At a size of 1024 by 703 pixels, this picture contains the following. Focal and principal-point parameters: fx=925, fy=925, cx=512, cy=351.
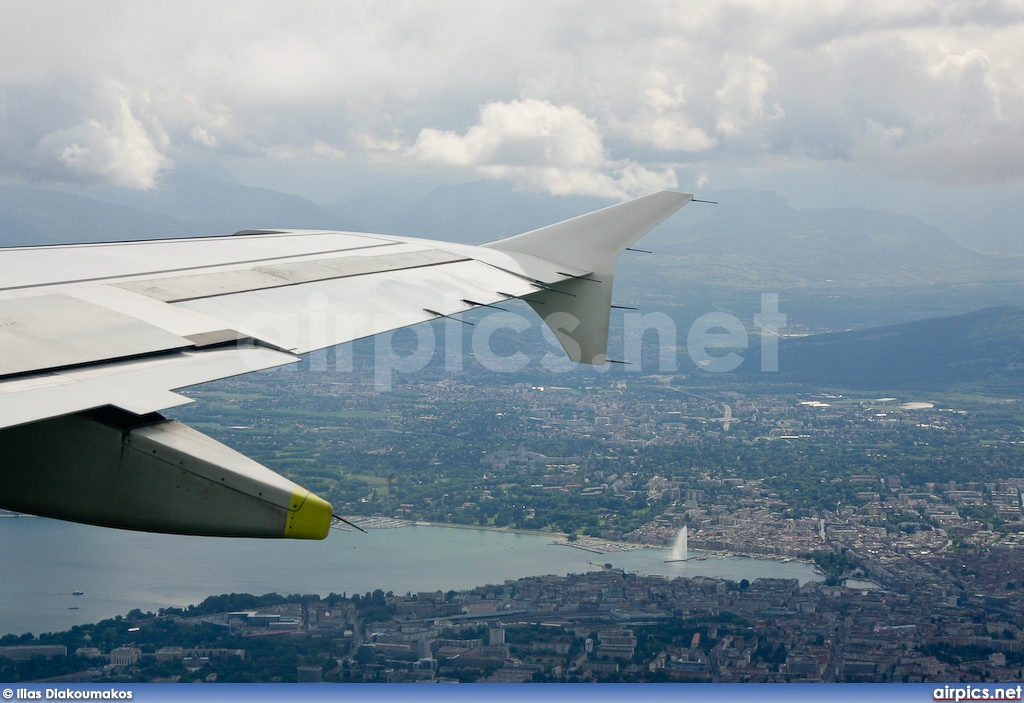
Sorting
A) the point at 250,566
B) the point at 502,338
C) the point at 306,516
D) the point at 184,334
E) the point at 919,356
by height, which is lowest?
the point at 250,566

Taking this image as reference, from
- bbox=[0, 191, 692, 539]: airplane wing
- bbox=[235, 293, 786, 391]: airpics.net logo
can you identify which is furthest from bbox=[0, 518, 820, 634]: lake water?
bbox=[0, 191, 692, 539]: airplane wing

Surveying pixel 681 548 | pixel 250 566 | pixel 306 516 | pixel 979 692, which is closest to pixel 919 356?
pixel 681 548

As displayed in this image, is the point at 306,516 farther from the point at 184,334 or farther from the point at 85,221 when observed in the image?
the point at 85,221

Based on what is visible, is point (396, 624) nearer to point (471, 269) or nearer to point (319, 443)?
point (471, 269)

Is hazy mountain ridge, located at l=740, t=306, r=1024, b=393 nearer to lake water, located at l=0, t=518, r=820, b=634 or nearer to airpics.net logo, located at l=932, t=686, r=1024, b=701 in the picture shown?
lake water, located at l=0, t=518, r=820, b=634

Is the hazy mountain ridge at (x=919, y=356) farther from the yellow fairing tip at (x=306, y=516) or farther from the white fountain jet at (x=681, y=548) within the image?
the yellow fairing tip at (x=306, y=516)
